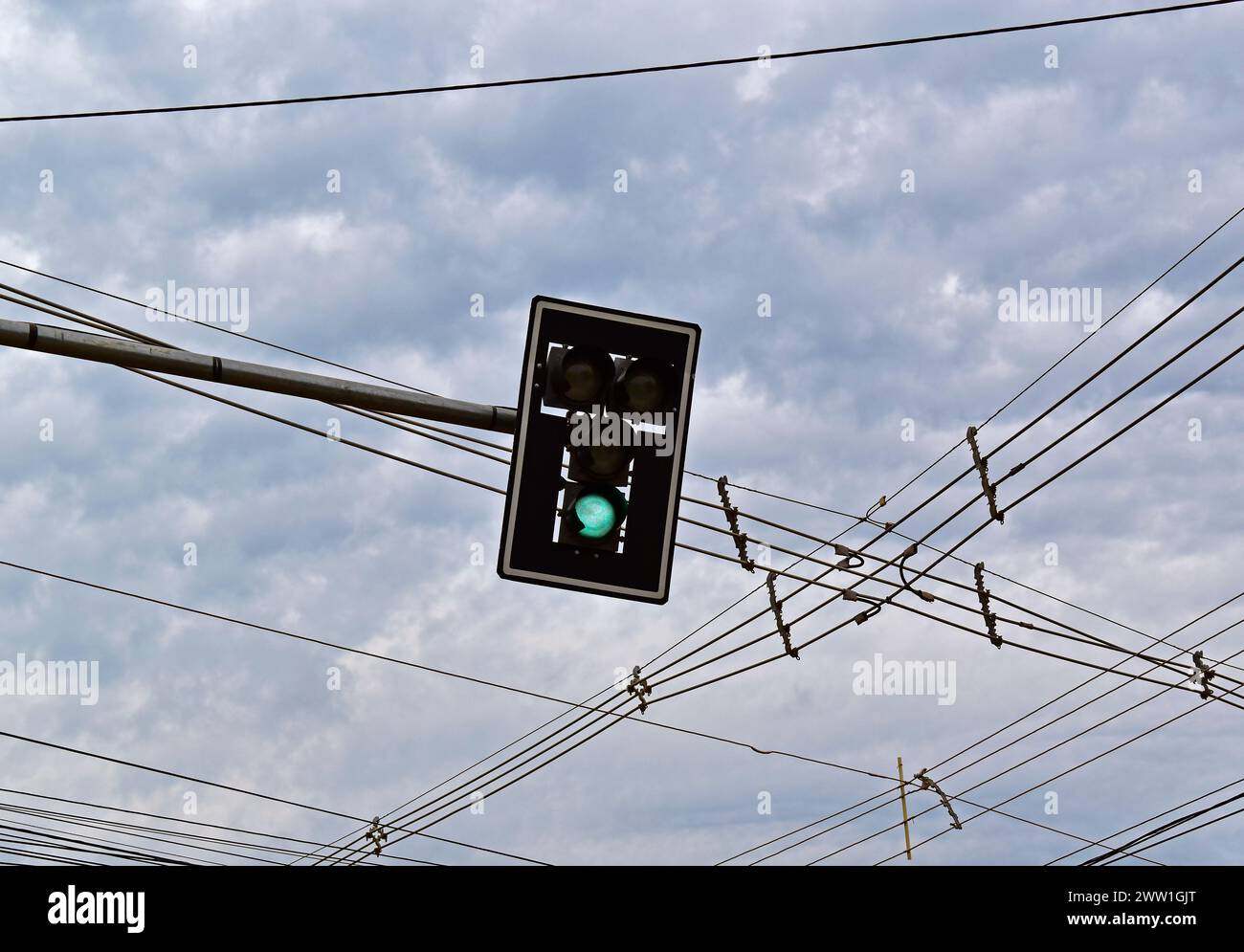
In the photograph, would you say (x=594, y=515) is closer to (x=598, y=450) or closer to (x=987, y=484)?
(x=598, y=450)

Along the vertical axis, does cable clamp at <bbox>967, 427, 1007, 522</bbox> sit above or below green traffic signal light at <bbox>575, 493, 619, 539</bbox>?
above

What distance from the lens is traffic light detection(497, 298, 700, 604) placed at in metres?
5.87

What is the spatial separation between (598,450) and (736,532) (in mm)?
6769

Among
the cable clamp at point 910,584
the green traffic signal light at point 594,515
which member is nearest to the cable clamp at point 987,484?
the cable clamp at point 910,584

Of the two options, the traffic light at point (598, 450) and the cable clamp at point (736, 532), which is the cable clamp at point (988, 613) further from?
the traffic light at point (598, 450)

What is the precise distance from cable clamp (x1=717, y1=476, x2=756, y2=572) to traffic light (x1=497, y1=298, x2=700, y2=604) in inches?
245

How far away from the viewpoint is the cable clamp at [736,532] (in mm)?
12258

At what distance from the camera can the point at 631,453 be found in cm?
591

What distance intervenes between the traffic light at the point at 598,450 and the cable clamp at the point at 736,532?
245 inches

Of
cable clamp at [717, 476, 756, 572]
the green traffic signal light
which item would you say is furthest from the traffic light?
cable clamp at [717, 476, 756, 572]

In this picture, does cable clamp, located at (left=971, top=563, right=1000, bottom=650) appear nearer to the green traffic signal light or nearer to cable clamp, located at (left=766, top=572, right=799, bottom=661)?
cable clamp, located at (left=766, top=572, right=799, bottom=661)

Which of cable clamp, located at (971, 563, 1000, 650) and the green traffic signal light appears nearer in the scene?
the green traffic signal light
